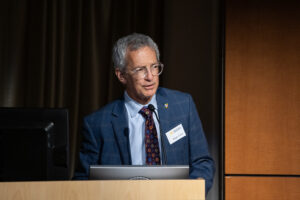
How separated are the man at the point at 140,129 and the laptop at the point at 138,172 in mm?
579

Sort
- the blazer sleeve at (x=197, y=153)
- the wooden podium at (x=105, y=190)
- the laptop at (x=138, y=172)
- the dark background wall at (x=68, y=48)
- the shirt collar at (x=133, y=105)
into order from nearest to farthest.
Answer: the wooden podium at (x=105, y=190), the laptop at (x=138, y=172), the blazer sleeve at (x=197, y=153), the shirt collar at (x=133, y=105), the dark background wall at (x=68, y=48)

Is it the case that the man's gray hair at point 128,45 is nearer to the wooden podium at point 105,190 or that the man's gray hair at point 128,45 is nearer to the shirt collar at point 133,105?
the shirt collar at point 133,105

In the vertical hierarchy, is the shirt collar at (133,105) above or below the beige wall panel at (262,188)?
above

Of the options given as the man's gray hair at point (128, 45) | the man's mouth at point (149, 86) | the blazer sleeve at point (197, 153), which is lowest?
the blazer sleeve at point (197, 153)

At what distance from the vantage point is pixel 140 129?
2102mm

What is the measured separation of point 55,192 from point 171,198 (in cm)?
38

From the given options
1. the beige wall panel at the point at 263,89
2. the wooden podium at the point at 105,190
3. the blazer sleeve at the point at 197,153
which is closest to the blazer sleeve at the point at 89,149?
the blazer sleeve at the point at 197,153

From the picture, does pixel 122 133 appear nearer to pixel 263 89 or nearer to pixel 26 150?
pixel 26 150

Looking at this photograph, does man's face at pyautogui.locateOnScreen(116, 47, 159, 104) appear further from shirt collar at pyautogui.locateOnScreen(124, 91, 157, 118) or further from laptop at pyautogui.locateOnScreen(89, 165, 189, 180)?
laptop at pyautogui.locateOnScreen(89, 165, 189, 180)

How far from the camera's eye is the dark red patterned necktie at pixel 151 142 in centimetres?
201

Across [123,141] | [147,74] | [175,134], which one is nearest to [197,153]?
[175,134]

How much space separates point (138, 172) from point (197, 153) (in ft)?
2.46

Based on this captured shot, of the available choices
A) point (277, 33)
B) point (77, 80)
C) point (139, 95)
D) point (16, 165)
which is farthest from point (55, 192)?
point (77, 80)

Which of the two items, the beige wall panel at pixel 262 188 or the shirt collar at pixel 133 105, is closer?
the shirt collar at pixel 133 105
